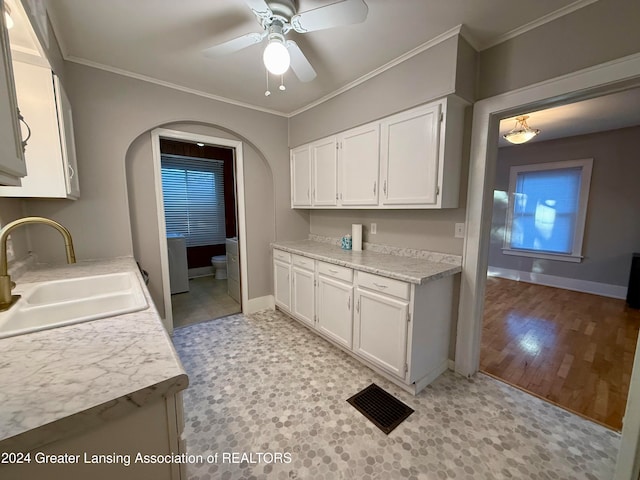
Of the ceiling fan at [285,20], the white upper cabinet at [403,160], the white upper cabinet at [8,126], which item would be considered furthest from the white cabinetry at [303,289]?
the white upper cabinet at [8,126]

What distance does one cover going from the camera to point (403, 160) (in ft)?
7.01

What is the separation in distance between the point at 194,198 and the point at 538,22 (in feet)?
16.8

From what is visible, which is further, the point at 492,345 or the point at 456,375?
the point at 492,345

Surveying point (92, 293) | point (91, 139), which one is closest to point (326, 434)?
point (92, 293)

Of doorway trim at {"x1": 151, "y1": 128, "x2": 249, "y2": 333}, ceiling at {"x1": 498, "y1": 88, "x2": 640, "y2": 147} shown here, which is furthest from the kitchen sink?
ceiling at {"x1": 498, "y1": 88, "x2": 640, "y2": 147}

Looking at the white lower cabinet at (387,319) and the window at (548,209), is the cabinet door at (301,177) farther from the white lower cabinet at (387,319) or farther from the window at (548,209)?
the window at (548,209)

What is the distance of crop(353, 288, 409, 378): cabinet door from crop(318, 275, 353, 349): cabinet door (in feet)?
0.29

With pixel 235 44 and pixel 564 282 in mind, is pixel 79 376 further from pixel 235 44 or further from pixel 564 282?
pixel 564 282

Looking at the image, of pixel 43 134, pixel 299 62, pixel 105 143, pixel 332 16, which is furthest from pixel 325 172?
pixel 43 134

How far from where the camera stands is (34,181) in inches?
63.2

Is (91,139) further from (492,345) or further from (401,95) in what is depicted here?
(492,345)

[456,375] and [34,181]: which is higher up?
[34,181]

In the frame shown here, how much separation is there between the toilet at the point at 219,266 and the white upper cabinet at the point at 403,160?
9.83 feet

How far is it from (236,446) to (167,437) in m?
1.08
